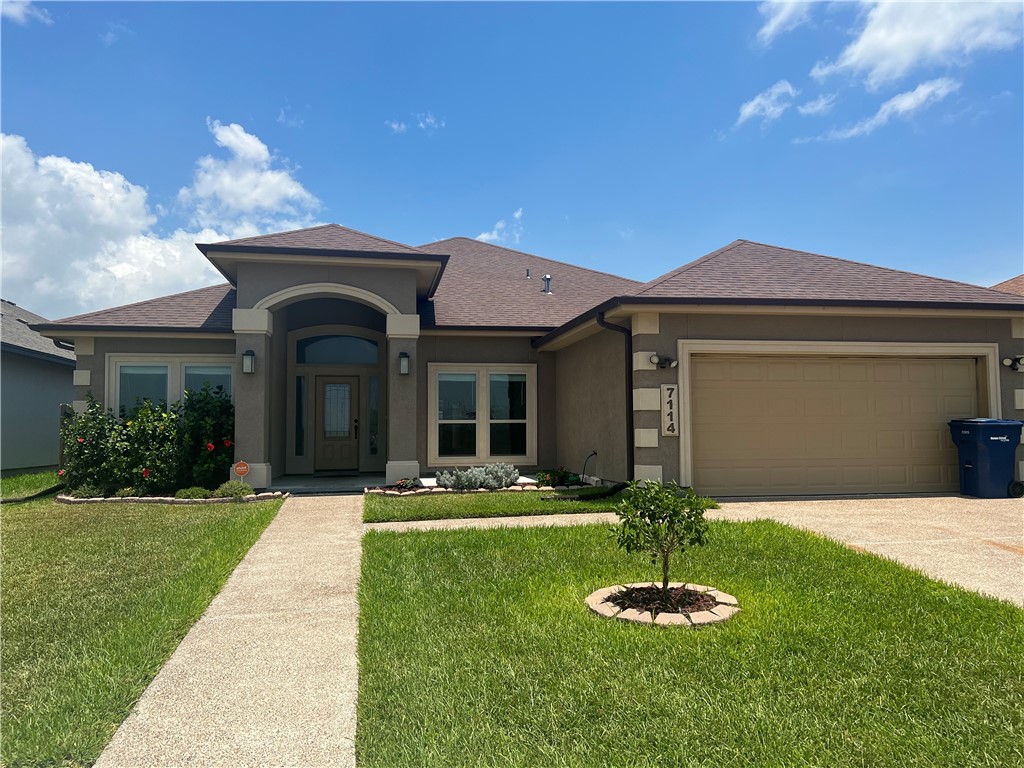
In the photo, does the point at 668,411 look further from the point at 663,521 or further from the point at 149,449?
the point at 149,449

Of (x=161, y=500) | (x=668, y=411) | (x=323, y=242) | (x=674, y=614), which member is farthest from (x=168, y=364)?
(x=674, y=614)

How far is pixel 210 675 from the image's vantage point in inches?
133

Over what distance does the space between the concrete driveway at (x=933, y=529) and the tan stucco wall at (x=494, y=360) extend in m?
4.72

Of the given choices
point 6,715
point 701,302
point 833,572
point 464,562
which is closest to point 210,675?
point 6,715

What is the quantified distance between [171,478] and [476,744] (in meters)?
9.94

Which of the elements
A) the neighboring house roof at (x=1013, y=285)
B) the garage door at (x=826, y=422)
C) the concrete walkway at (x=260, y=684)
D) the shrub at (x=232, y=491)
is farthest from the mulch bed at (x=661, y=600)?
the neighboring house roof at (x=1013, y=285)

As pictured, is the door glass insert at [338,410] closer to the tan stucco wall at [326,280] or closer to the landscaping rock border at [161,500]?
the tan stucco wall at [326,280]

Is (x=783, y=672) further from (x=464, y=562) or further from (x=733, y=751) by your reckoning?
(x=464, y=562)

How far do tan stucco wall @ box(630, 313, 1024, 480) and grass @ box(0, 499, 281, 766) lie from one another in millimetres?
5873

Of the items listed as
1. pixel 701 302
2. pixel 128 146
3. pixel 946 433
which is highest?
pixel 128 146

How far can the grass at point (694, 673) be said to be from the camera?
8.30 feet

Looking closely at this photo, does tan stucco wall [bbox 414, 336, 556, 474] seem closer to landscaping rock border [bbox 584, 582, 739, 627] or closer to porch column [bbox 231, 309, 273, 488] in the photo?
porch column [bbox 231, 309, 273, 488]

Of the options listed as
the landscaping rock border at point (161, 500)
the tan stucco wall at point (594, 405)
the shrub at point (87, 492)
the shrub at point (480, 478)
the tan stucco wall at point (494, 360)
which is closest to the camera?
the landscaping rock border at point (161, 500)

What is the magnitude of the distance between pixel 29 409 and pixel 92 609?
14.9m
